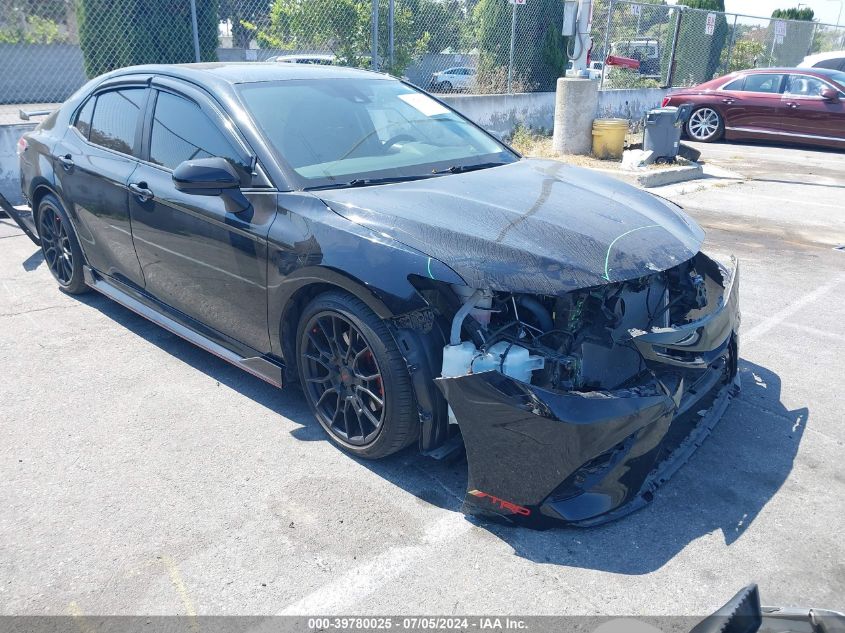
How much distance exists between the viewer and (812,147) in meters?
14.5

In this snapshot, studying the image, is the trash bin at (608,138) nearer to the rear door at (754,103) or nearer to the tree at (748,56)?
the rear door at (754,103)

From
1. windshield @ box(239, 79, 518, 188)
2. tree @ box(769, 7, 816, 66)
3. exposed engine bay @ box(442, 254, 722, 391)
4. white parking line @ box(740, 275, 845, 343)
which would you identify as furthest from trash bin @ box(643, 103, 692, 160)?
tree @ box(769, 7, 816, 66)

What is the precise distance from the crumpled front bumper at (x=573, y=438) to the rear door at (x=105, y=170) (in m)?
2.58

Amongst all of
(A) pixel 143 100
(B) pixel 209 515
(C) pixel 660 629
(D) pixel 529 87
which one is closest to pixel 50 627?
(B) pixel 209 515

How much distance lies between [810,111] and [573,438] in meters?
13.9

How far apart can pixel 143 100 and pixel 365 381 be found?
238 centimetres

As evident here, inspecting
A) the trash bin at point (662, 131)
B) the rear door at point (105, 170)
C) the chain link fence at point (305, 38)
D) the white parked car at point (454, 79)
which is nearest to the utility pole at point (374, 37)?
the chain link fence at point (305, 38)

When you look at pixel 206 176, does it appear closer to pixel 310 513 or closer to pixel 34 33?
pixel 310 513

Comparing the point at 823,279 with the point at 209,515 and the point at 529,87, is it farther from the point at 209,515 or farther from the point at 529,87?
the point at 529,87

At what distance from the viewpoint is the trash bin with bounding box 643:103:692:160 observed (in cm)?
1091

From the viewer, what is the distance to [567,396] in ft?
8.57

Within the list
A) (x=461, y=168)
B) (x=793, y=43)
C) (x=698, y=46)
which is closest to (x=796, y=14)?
(x=793, y=43)

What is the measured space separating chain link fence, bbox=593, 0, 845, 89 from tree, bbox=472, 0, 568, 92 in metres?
1.14

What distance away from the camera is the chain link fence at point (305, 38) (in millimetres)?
10805
